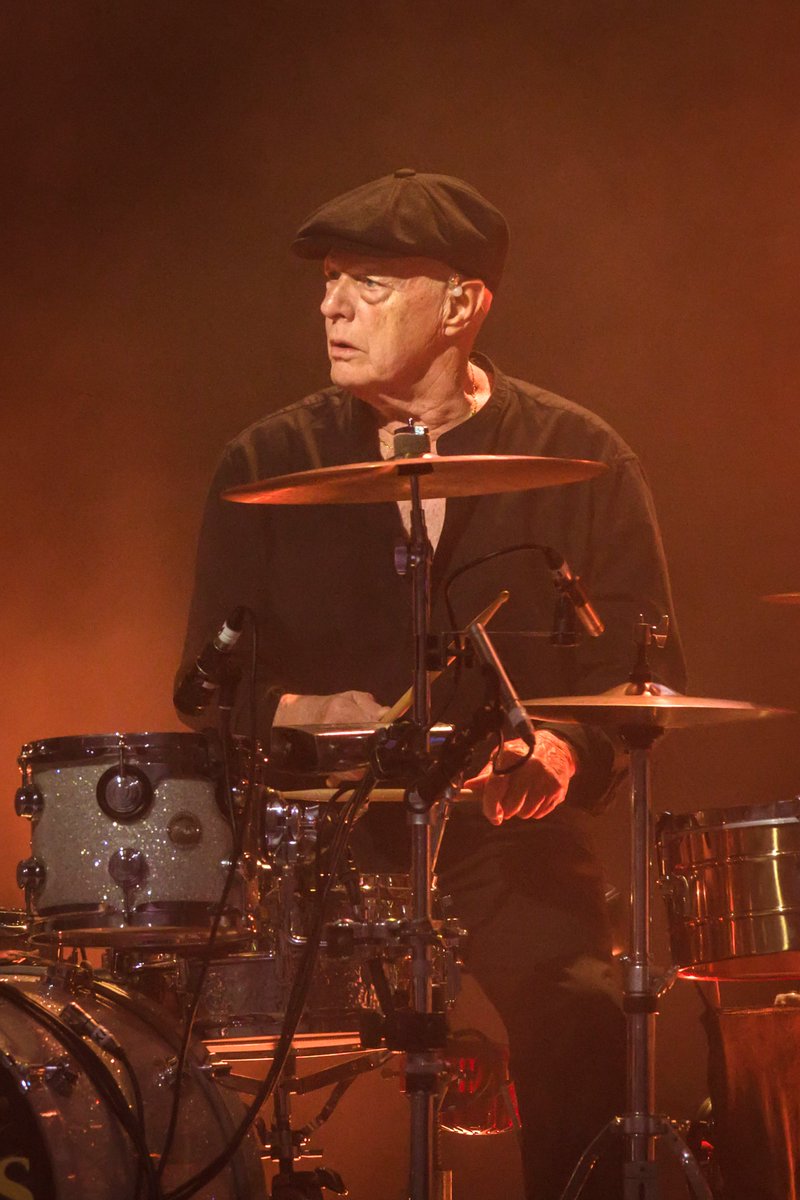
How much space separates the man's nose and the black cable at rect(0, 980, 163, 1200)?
1445mm

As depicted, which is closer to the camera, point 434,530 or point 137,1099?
point 137,1099

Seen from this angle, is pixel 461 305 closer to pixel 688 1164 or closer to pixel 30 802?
pixel 30 802

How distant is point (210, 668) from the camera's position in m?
2.26

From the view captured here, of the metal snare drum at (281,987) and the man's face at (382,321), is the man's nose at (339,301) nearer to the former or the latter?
the man's face at (382,321)

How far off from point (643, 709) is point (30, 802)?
0.92 metres

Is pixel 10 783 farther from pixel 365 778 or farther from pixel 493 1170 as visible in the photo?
pixel 365 778

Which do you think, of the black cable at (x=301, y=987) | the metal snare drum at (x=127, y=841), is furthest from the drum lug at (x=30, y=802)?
the black cable at (x=301, y=987)

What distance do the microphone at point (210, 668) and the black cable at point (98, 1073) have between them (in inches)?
18.2

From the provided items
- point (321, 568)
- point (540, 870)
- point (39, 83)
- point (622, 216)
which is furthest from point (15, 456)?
point (540, 870)

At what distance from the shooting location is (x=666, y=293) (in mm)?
3873

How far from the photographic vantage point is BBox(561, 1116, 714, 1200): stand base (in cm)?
239

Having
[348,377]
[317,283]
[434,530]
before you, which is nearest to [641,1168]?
[434,530]

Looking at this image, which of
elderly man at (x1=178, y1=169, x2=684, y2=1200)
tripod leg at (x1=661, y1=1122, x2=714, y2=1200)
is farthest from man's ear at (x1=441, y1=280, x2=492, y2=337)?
tripod leg at (x1=661, y1=1122, x2=714, y2=1200)

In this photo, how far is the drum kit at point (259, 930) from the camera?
2.20m
